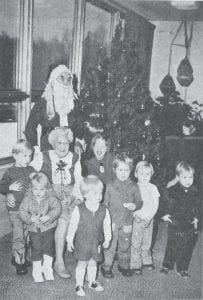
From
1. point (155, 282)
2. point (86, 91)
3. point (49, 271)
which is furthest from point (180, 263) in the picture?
point (86, 91)

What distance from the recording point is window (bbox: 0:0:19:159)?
3693 millimetres

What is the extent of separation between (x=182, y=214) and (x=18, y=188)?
1365 mm

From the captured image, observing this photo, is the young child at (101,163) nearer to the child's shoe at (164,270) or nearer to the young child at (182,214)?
the young child at (182,214)

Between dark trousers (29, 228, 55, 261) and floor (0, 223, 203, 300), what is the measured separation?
8.5 inches

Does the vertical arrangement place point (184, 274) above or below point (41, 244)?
below

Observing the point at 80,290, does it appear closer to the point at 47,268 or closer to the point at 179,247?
the point at 47,268

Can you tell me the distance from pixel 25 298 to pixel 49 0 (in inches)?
123

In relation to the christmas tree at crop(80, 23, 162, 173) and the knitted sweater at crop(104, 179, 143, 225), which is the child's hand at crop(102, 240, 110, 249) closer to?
the knitted sweater at crop(104, 179, 143, 225)

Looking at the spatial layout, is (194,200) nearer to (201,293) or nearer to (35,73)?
(201,293)

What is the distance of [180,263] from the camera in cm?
336

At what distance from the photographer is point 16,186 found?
3.13 metres

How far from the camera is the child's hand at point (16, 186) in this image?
313 centimetres

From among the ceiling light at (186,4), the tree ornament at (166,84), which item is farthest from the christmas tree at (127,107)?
the tree ornament at (166,84)

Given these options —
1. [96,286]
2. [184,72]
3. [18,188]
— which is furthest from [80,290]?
[184,72]
